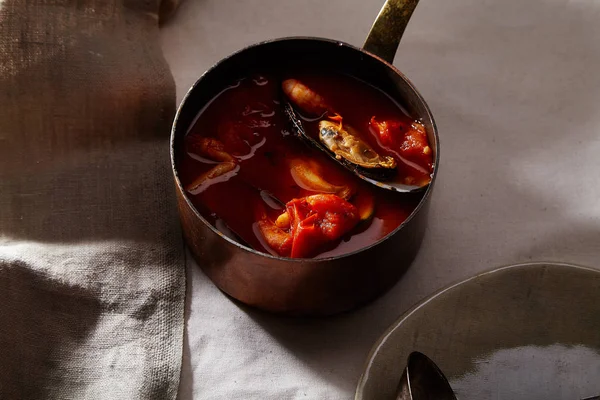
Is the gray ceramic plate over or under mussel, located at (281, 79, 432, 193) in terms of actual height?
under

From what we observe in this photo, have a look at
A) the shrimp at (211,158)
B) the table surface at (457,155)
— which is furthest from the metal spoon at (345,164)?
the table surface at (457,155)

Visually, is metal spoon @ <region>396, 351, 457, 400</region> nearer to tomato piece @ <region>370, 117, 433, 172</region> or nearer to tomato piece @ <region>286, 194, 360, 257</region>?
tomato piece @ <region>286, 194, 360, 257</region>

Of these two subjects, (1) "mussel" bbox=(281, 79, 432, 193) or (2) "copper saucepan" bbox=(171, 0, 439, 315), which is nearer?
(2) "copper saucepan" bbox=(171, 0, 439, 315)

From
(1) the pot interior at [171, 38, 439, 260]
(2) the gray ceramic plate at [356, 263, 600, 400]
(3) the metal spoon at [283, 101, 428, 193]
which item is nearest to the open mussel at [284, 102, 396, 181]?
(3) the metal spoon at [283, 101, 428, 193]

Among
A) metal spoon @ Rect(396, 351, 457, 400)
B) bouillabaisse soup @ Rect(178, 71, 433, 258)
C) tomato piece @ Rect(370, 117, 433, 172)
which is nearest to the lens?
metal spoon @ Rect(396, 351, 457, 400)

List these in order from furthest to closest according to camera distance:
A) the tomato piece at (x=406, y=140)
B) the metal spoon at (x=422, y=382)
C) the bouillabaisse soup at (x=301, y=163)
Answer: the tomato piece at (x=406, y=140)
the bouillabaisse soup at (x=301, y=163)
the metal spoon at (x=422, y=382)

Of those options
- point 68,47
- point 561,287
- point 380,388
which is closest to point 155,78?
point 68,47

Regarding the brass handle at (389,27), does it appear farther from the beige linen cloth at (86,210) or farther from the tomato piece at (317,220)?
the beige linen cloth at (86,210)
